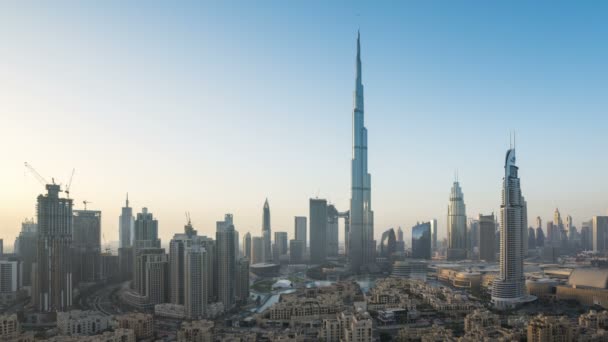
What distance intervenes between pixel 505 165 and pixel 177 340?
2550cm

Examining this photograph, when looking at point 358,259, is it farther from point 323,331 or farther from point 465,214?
point 323,331

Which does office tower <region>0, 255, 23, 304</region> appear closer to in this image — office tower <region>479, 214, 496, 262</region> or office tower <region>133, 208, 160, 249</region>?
A: office tower <region>133, 208, 160, 249</region>

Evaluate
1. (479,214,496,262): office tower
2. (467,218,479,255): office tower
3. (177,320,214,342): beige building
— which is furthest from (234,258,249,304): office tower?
(467,218,479,255): office tower

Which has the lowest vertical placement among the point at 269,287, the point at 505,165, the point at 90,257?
the point at 269,287

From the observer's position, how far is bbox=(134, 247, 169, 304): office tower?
1375 inches

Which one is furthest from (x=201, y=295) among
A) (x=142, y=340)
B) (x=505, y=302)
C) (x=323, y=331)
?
(x=505, y=302)

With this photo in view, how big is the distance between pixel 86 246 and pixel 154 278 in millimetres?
16035

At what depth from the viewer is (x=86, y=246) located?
4756 cm

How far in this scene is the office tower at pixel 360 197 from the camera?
6700cm

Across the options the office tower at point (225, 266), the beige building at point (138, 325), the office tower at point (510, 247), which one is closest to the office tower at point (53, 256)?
the beige building at point (138, 325)

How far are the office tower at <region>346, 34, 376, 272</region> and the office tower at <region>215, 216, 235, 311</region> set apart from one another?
31.9m

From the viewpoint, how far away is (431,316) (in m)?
31.8

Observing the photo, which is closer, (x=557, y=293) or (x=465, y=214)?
(x=557, y=293)

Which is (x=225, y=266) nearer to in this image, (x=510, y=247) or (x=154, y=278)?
(x=154, y=278)
